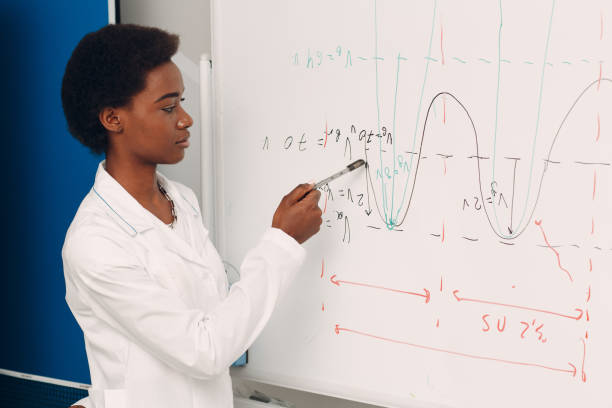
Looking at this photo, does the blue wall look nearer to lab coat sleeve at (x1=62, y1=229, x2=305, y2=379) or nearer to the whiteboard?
the whiteboard

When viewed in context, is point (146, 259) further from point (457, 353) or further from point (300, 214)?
point (457, 353)

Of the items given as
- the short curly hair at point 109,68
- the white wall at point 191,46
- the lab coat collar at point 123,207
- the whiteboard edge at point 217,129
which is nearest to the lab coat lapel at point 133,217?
the lab coat collar at point 123,207

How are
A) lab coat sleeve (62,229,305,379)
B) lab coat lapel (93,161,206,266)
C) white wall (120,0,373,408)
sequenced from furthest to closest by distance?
white wall (120,0,373,408), lab coat lapel (93,161,206,266), lab coat sleeve (62,229,305,379)

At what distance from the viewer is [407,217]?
1.12m

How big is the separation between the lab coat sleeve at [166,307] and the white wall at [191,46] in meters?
0.52

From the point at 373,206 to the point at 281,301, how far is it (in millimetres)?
283

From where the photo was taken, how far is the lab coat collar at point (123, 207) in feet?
3.46

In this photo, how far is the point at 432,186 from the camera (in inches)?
42.9

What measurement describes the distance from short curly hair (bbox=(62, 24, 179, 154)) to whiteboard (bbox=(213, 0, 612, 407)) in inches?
10.5

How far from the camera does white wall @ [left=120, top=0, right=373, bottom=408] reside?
1.50 metres

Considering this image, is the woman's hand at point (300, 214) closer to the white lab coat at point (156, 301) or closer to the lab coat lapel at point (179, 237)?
the white lab coat at point (156, 301)

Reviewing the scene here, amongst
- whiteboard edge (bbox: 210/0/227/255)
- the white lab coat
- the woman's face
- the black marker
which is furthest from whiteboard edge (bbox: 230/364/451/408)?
the woman's face

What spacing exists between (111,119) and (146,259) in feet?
0.82

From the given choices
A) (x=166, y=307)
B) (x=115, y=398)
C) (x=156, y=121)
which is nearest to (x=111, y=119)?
(x=156, y=121)
